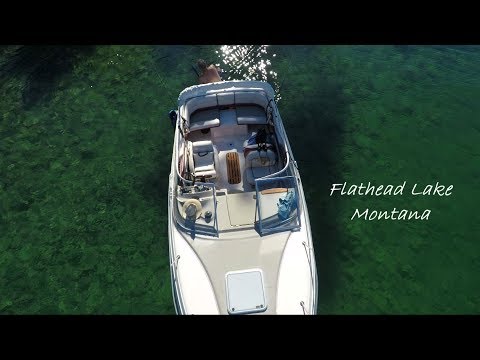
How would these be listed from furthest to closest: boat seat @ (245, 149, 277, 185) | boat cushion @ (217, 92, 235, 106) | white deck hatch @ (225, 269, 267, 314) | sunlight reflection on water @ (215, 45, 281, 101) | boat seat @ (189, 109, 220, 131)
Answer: sunlight reflection on water @ (215, 45, 281, 101) < boat cushion @ (217, 92, 235, 106) < boat seat @ (189, 109, 220, 131) < boat seat @ (245, 149, 277, 185) < white deck hatch @ (225, 269, 267, 314)

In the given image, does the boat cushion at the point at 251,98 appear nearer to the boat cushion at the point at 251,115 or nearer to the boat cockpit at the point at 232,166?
the boat cockpit at the point at 232,166

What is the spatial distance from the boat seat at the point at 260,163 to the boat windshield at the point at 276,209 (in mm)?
1029

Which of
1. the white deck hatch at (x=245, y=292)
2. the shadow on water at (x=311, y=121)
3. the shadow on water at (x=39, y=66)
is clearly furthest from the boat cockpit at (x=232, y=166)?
the shadow on water at (x=39, y=66)

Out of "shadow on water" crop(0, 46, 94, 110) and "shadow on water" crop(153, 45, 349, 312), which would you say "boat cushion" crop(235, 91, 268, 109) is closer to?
"shadow on water" crop(153, 45, 349, 312)

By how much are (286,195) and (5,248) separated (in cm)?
1077

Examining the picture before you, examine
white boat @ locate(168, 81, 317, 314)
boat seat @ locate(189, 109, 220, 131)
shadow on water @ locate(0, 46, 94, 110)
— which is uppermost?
shadow on water @ locate(0, 46, 94, 110)

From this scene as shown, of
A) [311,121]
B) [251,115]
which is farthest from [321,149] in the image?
[251,115]

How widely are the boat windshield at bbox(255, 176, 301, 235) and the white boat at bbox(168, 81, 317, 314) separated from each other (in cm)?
3

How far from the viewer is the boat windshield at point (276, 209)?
12.2 m

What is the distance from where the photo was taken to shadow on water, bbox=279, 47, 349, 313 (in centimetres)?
1405

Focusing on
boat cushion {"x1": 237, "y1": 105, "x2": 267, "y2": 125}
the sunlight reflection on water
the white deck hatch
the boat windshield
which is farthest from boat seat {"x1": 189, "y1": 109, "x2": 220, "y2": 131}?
the white deck hatch

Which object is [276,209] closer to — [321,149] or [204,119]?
[204,119]

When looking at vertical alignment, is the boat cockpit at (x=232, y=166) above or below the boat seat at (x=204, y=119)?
below

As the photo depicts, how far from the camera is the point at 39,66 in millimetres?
20422
